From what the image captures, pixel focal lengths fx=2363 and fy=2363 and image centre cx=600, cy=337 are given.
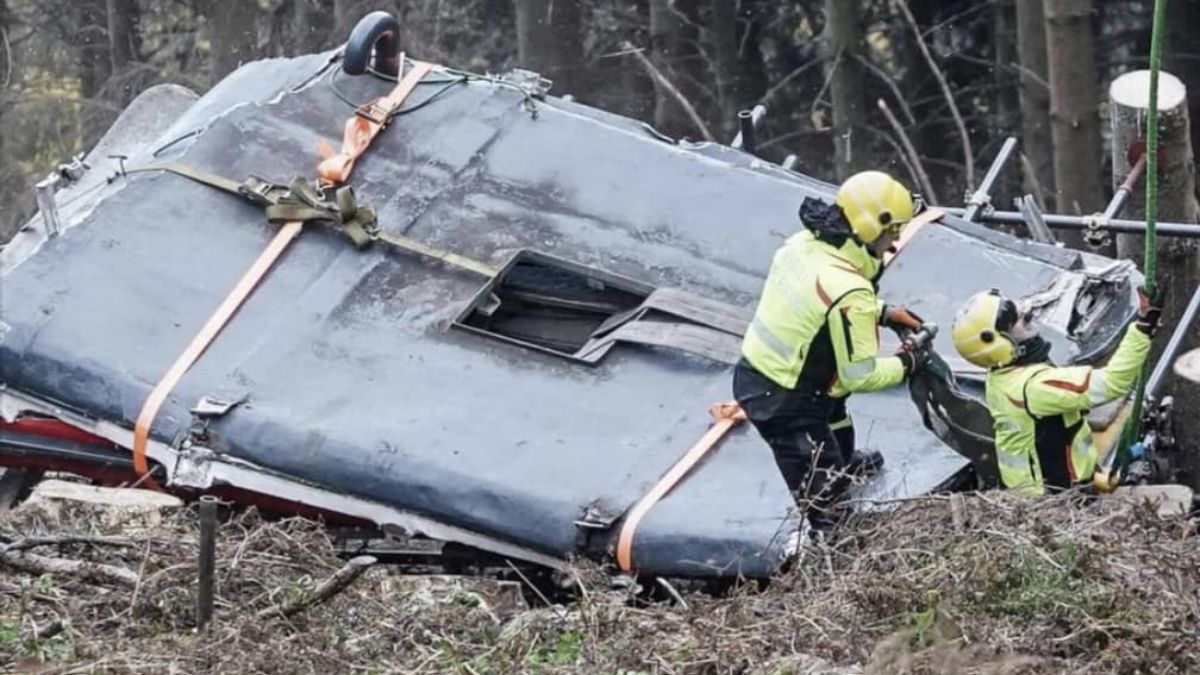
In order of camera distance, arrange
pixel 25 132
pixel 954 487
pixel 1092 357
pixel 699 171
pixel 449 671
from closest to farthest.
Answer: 1. pixel 449 671
2. pixel 954 487
3. pixel 1092 357
4. pixel 699 171
5. pixel 25 132

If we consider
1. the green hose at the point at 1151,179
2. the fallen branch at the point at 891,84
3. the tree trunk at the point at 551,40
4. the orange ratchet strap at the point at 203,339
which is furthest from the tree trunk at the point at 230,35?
the green hose at the point at 1151,179

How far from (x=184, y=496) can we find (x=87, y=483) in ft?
1.59

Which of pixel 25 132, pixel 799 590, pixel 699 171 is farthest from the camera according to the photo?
pixel 25 132

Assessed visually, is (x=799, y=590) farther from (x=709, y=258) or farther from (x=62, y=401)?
(x=62, y=401)

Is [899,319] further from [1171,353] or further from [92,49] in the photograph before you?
[92,49]

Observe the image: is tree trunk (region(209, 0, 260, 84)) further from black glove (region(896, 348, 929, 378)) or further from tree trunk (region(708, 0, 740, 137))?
black glove (region(896, 348, 929, 378))

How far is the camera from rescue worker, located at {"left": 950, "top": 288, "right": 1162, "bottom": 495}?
6.90 meters

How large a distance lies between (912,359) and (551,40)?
10.1 m

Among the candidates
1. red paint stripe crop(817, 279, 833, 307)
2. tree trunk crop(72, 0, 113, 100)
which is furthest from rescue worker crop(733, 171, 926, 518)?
tree trunk crop(72, 0, 113, 100)

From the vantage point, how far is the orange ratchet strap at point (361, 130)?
304 inches

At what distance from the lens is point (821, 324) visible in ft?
21.5

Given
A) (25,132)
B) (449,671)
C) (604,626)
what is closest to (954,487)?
(604,626)

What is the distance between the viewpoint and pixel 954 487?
6637mm

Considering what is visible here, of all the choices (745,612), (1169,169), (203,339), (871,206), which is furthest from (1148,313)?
(203,339)
